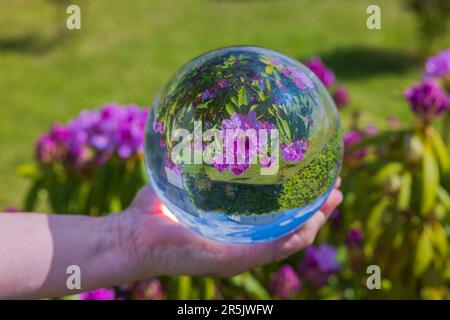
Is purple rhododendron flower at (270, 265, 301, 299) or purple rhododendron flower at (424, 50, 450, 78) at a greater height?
purple rhododendron flower at (424, 50, 450, 78)

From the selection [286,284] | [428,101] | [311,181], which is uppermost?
[428,101]

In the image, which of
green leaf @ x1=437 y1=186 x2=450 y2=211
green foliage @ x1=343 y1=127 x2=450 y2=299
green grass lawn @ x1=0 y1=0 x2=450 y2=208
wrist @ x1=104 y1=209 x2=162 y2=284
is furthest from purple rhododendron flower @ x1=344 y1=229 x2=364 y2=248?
green grass lawn @ x1=0 y1=0 x2=450 y2=208

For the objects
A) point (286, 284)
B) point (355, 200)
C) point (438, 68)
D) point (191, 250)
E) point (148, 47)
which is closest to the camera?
point (191, 250)

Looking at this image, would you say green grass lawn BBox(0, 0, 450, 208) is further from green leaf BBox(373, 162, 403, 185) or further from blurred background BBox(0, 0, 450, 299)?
green leaf BBox(373, 162, 403, 185)

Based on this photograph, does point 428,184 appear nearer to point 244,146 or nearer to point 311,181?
point 311,181

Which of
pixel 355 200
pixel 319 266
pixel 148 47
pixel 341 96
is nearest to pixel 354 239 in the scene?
pixel 319 266
